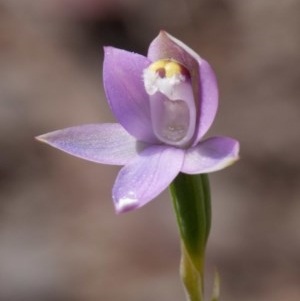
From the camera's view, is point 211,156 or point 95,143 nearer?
point 211,156

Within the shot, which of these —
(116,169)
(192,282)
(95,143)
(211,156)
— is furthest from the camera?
(116,169)

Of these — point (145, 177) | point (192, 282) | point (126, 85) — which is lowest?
point (192, 282)

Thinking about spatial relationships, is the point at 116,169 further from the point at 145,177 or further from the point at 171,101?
the point at 145,177

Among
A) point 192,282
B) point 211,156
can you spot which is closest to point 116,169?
point 192,282

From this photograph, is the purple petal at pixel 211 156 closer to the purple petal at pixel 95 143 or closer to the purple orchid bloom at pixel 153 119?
the purple orchid bloom at pixel 153 119

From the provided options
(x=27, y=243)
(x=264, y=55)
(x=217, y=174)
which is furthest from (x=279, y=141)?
(x=27, y=243)

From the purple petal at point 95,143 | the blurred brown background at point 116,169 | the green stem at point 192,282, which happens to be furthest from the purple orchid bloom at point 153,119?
the blurred brown background at point 116,169

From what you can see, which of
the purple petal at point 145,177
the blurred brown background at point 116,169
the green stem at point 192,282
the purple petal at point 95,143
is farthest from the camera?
the blurred brown background at point 116,169
